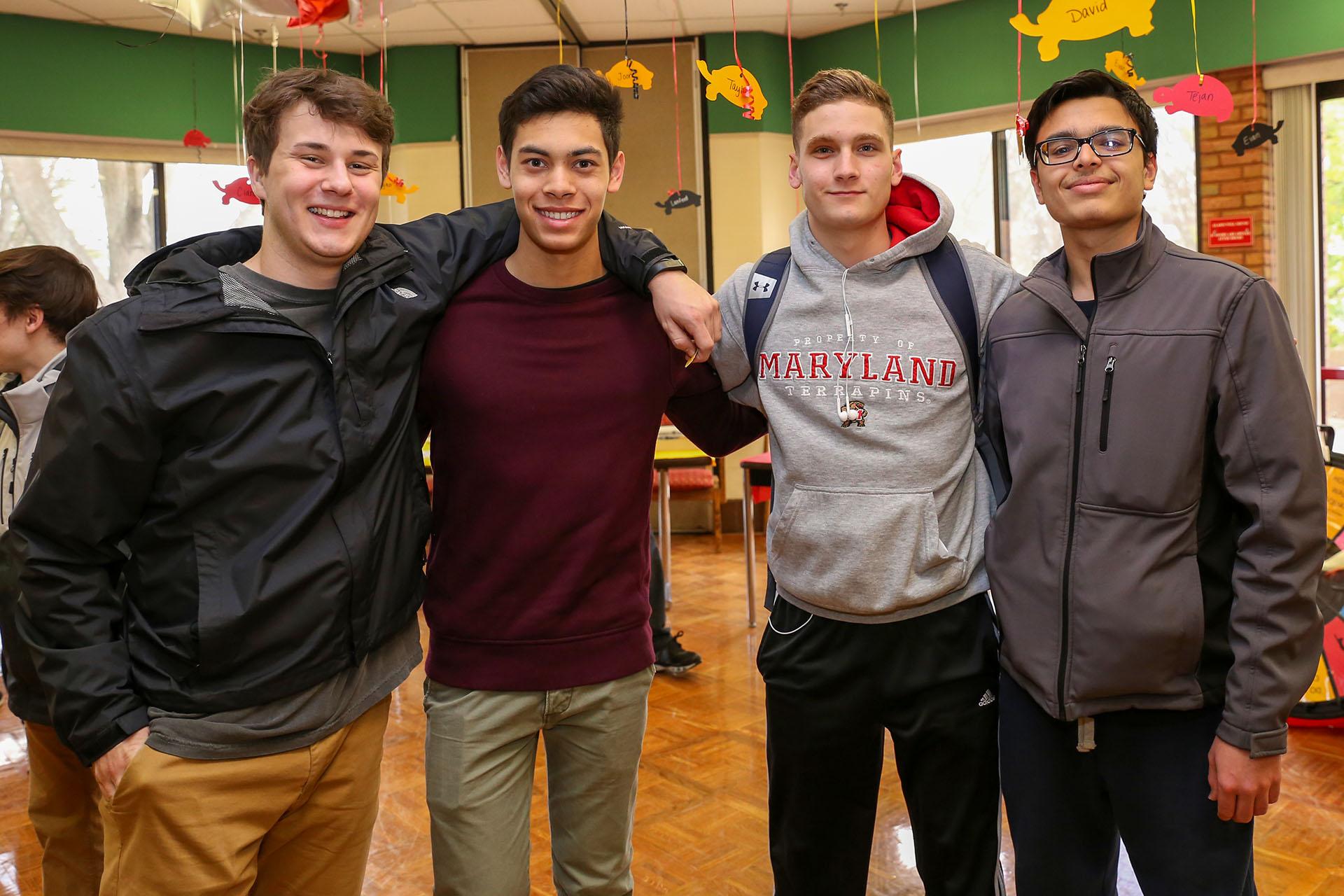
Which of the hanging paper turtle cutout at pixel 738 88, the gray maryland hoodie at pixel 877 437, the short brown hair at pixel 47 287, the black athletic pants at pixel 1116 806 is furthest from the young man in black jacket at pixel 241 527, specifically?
the hanging paper turtle cutout at pixel 738 88

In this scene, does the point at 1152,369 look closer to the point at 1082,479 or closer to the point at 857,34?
the point at 1082,479

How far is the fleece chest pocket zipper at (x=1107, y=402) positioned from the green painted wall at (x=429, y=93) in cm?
682

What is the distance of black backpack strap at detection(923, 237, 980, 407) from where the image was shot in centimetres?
186

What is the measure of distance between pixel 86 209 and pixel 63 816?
625 centimetres

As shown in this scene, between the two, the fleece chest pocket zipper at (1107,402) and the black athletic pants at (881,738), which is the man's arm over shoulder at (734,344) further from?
the fleece chest pocket zipper at (1107,402)

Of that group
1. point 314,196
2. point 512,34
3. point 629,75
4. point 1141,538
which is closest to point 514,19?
point 512,34

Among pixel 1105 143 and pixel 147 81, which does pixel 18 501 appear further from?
pixel 147 81

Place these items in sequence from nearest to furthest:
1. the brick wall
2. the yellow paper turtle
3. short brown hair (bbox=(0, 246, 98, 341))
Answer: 1. short brown hair (bbox=(0, 246, 98, 341))
2. the yellow paper turtle
3. the brick wall

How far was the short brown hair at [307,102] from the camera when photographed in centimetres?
166

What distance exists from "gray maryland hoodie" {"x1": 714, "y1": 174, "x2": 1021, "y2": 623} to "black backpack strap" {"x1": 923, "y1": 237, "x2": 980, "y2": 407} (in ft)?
0.05

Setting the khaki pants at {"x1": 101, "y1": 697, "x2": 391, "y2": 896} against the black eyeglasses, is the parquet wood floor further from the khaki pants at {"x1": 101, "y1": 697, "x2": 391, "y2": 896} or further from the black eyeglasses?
the black eyeglasses

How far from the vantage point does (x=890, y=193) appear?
Answer: 1.98m

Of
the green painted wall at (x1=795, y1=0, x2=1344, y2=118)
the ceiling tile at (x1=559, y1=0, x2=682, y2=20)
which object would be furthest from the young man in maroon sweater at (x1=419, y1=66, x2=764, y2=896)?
the ceiling tile at (x1=559, y1=0, x2=682, y2=20)

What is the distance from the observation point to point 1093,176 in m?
1.65
